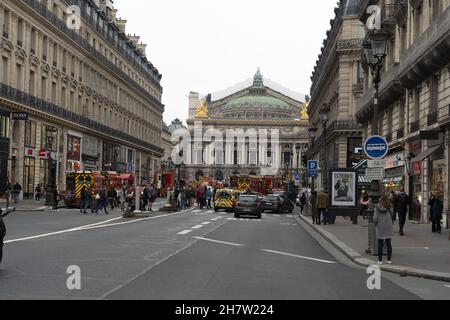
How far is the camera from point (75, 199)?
4572 centimetres

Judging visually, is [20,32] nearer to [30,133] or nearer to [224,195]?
[30,133]

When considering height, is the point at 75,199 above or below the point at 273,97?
below

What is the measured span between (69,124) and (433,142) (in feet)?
126

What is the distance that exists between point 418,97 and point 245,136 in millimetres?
138213

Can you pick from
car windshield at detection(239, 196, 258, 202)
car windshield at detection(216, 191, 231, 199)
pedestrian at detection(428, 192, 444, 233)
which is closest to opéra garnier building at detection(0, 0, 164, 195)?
car windshield at detection(216, 191, 231, 199)

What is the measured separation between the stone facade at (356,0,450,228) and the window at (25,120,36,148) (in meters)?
24.7

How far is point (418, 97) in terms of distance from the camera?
106 feet

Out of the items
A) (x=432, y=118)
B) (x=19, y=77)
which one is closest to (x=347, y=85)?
(x=19, y=77)

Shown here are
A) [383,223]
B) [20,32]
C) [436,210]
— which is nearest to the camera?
[383,223]

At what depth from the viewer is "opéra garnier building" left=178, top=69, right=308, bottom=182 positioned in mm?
170500

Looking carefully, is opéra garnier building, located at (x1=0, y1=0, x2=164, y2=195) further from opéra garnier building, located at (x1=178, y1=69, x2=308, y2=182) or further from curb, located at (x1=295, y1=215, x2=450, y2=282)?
opéra garnier building, located at (x1=178, y1=69, x2=308, y2=182)

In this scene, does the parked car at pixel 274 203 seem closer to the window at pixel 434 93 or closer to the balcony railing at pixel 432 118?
the balcony railing at pixel 432 118
